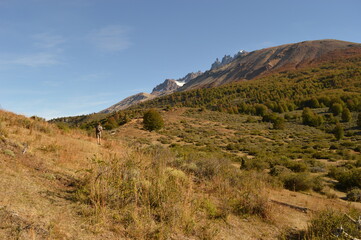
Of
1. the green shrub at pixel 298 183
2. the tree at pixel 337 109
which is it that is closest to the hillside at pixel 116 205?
the green shrub at pixel 298 183

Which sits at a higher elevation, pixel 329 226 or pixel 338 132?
pixel 329 226

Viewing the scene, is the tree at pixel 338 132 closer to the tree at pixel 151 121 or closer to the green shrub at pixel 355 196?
the tree at pixel 151 121

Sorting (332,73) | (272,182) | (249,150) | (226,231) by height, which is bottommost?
(249,150)

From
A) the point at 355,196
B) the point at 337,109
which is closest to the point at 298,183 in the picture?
the point at 355,196

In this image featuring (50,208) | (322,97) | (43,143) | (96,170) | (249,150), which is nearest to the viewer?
(50,208)

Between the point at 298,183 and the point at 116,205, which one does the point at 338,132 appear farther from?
the point at 116,205

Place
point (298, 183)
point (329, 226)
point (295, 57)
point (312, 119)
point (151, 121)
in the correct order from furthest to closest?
point (295, 57) < point (312, 119) < point (151, 121) < point (298, 183) < point (329, 226)

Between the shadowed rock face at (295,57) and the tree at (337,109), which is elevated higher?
the shadowed rock face at (295,57)

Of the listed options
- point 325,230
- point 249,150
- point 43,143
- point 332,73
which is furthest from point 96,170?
point 332,73

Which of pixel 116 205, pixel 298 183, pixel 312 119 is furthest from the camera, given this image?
pixel 312 119

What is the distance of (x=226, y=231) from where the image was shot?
180 inches

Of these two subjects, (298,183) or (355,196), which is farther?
(298,183)

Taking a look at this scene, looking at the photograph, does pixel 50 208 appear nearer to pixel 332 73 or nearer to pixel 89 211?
pixel 89 211

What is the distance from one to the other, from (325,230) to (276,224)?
1.14 m
